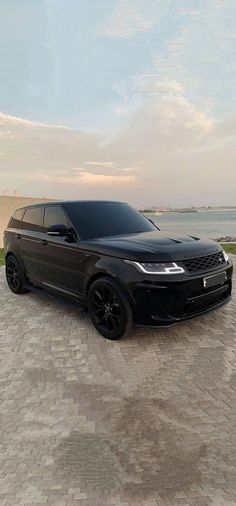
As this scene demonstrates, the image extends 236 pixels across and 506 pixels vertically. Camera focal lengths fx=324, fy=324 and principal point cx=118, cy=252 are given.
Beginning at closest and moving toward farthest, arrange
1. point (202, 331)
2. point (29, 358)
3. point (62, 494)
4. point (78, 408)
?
point (62, 494) → point (78, 408) → point (29, 358) → point (202, 331)

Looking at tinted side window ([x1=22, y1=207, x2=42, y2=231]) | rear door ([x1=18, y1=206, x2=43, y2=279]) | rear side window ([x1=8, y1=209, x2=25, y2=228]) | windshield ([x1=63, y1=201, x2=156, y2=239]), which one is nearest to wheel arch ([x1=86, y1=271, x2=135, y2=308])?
windshield ([x1=63, y1=201, x2=156, y2=239])

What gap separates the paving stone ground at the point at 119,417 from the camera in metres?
1.95

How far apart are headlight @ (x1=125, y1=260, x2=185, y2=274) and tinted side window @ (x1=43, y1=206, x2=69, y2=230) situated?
4.96ft

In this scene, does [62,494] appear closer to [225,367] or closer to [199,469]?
[199,469]

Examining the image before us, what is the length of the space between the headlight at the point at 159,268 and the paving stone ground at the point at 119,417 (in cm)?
93

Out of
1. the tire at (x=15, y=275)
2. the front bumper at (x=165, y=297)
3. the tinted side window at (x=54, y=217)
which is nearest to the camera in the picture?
the front bumper at (x=165, y=297)

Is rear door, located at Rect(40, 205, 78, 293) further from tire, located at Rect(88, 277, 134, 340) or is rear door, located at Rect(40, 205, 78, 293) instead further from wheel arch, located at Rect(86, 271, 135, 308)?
tire, located at Rect(88, 277, 134, 340)

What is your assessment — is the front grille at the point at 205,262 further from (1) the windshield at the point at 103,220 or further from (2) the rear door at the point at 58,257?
(2) the rear door at the point at 58,257

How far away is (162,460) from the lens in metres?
2.13

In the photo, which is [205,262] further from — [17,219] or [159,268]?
[17,219]

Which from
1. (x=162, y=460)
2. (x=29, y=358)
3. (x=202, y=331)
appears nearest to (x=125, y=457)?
(x=162, y=460)

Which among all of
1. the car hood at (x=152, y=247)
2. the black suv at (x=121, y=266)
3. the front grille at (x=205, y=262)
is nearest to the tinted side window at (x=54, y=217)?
the black suv at (x=121, y=266)

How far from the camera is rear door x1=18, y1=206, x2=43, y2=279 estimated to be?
5.20 m

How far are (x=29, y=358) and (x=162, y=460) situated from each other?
6.34ft
